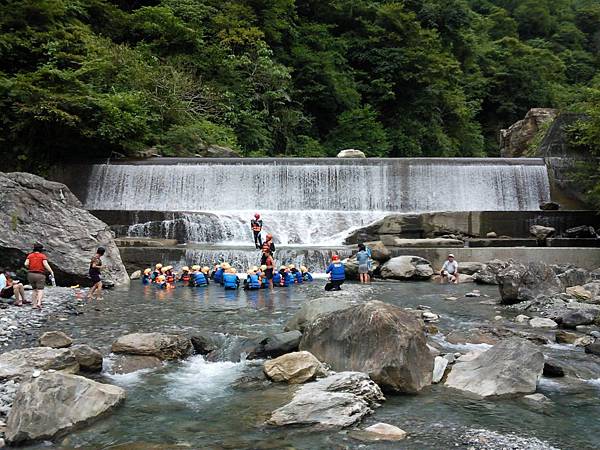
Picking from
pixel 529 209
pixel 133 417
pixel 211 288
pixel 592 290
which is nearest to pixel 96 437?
pixel 133 417

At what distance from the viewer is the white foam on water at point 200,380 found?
6383mm

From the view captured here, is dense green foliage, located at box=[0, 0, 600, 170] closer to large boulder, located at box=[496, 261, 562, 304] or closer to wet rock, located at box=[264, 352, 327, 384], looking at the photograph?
large boulder, located at box=[496, 261, 562, 304]

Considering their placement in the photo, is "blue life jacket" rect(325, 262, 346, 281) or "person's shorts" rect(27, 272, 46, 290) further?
"blue life jacket" rect(325, 262, 346, 281)

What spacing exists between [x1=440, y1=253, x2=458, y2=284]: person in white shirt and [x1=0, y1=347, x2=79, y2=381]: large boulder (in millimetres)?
10716

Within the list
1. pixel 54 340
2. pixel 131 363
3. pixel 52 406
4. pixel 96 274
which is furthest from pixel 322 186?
pixel 52 406

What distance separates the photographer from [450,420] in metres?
5.59

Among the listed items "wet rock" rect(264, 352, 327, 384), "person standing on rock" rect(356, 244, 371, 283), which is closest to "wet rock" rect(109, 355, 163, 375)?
"wet rock" rect(264, 352, 327, 384)

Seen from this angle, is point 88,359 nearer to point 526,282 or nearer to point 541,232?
point 526,282

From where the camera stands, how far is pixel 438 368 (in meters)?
6.99

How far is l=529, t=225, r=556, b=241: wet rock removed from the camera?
17266 mm

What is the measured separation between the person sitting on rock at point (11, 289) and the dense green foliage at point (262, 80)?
453 inches

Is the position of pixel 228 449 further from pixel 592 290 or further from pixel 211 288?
pixel 592 290

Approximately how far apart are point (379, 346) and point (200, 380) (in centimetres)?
232

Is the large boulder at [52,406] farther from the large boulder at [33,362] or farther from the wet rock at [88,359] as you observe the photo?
the wet rock at [88,359]
